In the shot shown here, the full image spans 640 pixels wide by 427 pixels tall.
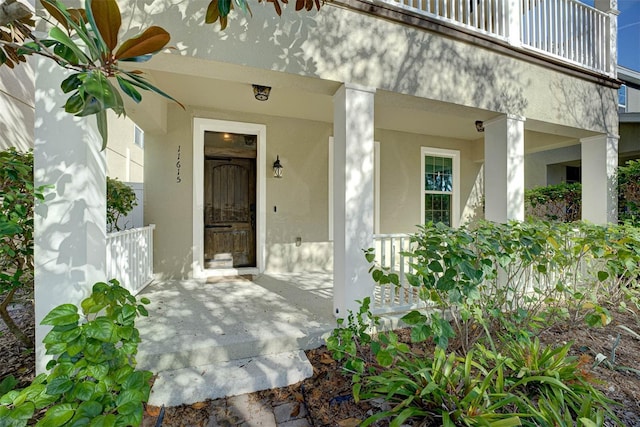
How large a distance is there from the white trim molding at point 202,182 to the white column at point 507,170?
3.42m

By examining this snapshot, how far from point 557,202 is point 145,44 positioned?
24.5ft

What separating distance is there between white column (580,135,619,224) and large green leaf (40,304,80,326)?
6.41 metres

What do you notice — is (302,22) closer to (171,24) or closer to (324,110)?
(171,24)

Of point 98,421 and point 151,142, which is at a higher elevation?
point 151,142

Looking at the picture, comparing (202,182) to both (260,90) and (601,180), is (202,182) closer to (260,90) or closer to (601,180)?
(260,90)

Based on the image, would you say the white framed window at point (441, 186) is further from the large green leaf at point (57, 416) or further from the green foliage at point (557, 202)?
the large green leaf at point (57, 416)

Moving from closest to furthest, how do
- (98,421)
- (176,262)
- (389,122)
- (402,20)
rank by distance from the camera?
(98,421) → (402,20) → (176,262) → (389,122)

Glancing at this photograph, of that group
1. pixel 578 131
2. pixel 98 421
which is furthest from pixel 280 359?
pixel 578 131

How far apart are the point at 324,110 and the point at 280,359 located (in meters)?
3.58

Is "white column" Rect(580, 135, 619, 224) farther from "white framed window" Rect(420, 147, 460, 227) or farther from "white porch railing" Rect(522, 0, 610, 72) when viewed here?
"white framed window" Rect(420, 147, 460, 227)

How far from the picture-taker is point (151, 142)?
4.20 m

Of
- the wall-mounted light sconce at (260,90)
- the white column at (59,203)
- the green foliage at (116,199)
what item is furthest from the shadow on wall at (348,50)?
the green foliage at (116,199)

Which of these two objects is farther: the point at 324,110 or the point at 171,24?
the point at 324,110

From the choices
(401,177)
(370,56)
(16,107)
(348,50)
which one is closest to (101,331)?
(348,50)
